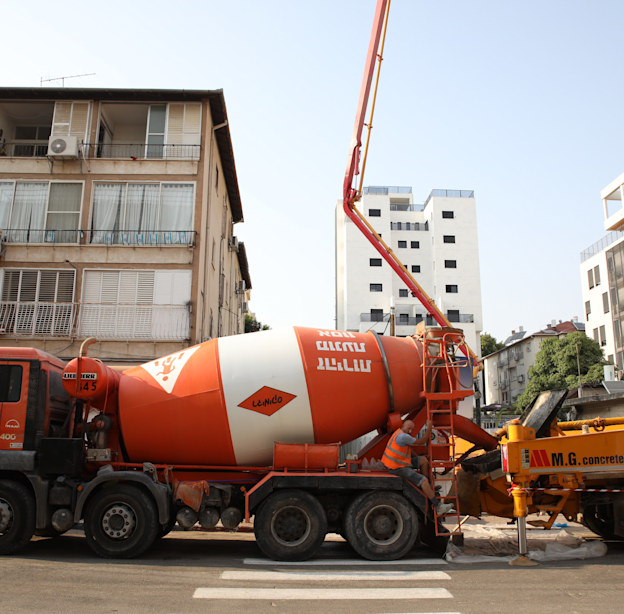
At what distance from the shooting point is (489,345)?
278 ft

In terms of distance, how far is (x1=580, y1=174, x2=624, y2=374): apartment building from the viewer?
4531 cm

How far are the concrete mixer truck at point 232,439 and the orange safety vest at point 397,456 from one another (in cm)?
21

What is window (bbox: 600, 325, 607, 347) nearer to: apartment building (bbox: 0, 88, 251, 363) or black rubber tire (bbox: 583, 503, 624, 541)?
apartment building (bbox: 0, 88, 251, 363)

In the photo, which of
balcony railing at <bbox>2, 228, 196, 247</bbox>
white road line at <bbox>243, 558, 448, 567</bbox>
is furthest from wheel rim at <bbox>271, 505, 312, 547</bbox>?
balcony railing at <bbox>2, 228, 196, 247</bbox>

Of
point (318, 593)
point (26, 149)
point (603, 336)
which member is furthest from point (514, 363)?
point (318, 593)

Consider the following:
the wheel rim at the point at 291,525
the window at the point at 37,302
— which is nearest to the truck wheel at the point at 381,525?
the wheel rim at the point at 291,525

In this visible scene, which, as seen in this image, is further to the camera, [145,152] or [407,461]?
[145,152]

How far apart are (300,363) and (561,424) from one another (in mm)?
4882

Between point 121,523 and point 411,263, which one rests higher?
point 411,263

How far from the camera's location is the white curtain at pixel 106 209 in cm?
2047

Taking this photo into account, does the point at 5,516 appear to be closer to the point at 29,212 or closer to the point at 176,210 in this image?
the point at 176,210

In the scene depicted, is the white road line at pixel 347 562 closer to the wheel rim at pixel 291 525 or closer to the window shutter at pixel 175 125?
the wheel rim at pixel 291 525

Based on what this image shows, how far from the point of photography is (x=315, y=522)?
8.38 m

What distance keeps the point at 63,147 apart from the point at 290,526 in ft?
56.7
